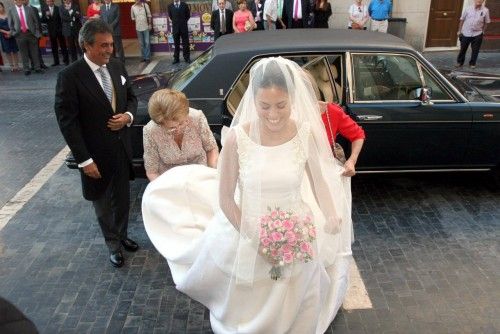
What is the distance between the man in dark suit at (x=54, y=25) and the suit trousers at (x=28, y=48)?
2.25 feet

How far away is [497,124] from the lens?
183 inches

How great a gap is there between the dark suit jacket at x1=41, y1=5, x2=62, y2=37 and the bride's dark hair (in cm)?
1112

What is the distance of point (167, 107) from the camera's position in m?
3.34

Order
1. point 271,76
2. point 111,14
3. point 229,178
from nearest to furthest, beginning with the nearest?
1. point 271,76
2. point 229,178
3. point 111,14

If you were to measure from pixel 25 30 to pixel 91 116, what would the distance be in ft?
31.0

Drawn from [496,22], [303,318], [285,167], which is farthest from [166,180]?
[496,22]

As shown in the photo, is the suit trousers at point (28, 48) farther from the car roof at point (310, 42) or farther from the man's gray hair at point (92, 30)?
the man's gray hair at point (92, 30)

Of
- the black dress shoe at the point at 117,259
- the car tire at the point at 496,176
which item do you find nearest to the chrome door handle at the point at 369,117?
the car tire at the point at 496,176

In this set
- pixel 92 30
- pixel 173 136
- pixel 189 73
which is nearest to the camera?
pixel 92 30

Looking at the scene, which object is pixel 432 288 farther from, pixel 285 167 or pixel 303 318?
pixel 285 167

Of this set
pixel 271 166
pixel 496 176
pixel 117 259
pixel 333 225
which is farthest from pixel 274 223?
pixel 496 176

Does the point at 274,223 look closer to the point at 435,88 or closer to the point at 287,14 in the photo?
the point at 435,88

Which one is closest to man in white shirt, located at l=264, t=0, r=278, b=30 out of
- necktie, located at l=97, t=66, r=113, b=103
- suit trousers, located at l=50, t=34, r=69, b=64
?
suit trousers, located at l=50, t=34, r=69, b=64

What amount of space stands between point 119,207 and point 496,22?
12.1 meters
